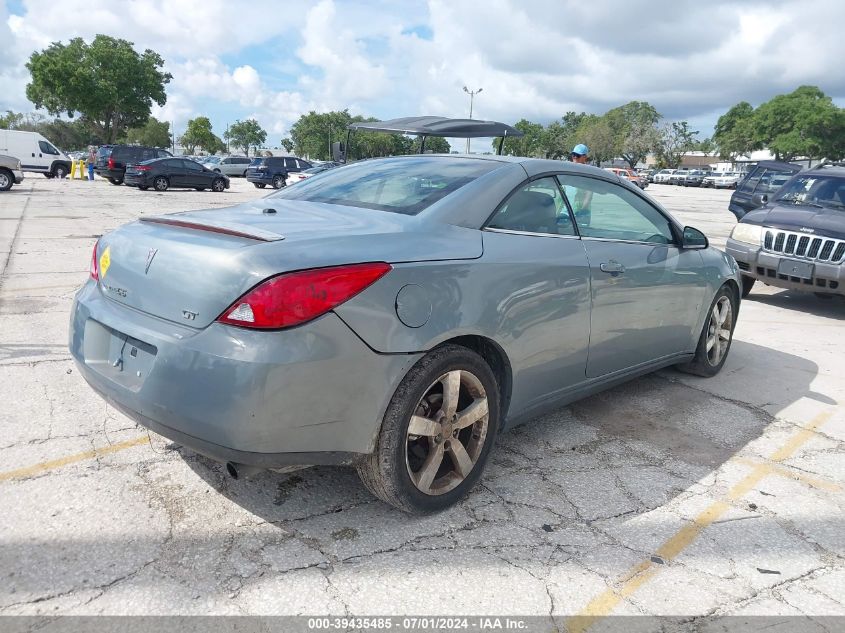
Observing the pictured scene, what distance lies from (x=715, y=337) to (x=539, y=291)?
2447mm

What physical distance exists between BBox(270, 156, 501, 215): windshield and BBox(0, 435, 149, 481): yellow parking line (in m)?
1.52

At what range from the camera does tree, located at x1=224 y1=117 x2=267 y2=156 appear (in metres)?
131

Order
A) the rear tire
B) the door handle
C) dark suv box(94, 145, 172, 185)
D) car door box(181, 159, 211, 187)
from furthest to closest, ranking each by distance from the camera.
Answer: dark suv box(94, 145, 172, 185)
car door box(181, 159, 211, 187)
the rear tire
the door handle

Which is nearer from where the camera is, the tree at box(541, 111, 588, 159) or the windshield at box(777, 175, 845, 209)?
the windshield at box(777, 175, 845, 209)

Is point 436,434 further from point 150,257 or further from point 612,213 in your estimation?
point 612,213

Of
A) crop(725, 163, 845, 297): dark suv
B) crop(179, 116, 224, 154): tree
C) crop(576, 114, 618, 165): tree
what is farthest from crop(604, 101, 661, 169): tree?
crop(725, 163, 845, 297): dark suv

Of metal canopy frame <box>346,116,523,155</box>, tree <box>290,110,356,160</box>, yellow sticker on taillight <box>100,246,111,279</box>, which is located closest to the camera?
yellow sticker on taillight <box>100,246,111,279</box>

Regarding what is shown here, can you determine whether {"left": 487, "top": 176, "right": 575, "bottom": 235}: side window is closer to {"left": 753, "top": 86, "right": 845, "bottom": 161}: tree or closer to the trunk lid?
the trunk lid

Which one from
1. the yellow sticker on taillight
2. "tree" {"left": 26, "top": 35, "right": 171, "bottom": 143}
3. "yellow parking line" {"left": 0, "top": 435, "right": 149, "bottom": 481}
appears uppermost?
"tree" {"left": 26, "top": 35, "right": 171, "bottom": 143}

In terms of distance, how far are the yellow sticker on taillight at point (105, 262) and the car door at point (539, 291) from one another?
64.7 inches

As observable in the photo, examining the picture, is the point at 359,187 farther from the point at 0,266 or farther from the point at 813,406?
the point at 0,266

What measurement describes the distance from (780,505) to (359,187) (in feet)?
8.57

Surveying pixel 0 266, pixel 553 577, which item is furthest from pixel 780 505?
pixel 0 266

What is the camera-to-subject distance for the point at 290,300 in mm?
2252
